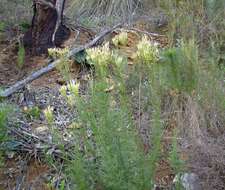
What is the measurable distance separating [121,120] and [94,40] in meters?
2.06

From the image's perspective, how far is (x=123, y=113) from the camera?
6.64 ft

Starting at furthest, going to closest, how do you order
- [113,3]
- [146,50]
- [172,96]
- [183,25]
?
[113,3]
[183,25]
[172,96]
[146,50]

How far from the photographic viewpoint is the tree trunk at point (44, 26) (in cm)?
399

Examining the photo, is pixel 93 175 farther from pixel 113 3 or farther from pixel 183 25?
pixel 113 3

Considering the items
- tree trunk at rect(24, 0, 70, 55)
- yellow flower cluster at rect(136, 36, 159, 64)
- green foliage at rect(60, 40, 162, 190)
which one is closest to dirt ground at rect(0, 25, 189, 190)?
tree trunk at rect(24, 0, 70, 55)

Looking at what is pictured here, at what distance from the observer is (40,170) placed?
257cm

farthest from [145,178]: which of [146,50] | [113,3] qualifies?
[113,3]

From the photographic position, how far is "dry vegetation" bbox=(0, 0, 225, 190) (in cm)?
195

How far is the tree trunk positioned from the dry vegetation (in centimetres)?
12

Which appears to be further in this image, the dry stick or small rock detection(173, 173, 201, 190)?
the dry stick

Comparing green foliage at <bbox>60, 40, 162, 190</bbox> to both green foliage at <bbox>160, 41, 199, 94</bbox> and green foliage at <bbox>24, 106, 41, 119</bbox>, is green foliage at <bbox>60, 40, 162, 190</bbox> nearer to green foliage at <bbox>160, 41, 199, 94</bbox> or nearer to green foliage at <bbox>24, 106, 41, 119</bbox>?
green foliage at <bbox>160, 41, 199, 94</bbox>

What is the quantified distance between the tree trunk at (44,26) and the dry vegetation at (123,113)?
121 mm

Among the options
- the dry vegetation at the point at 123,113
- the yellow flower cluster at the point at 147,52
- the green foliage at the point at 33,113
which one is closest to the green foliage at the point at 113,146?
the dry vegetation at the point at 123,113

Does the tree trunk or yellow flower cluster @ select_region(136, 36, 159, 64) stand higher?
yellow flower cluster @ select_region(136, 36, 159, 64)
